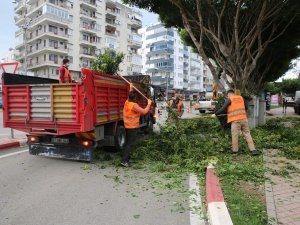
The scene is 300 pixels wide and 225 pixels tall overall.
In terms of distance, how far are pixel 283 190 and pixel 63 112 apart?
485cm

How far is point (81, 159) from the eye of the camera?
26.6 feet

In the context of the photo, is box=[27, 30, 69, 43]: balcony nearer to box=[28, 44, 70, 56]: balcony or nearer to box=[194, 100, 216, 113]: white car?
box=[28, 44, 70, 56]: balcony

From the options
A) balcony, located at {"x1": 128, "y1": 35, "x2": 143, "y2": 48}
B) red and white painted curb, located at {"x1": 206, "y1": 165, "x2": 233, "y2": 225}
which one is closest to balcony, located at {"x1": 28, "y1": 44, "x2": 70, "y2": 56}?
balcony, located at {"x1": 128, "y1": 35, "x2": 143, "y2": 48}

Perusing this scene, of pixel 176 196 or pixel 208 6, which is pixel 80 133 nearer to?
pixel 176 196

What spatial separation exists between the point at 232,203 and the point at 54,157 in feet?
17.4

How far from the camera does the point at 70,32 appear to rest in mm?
59656

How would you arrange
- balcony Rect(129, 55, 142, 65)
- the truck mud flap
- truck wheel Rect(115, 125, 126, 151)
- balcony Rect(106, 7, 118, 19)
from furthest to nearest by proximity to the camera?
1. balcony Rect(129, 55, 142, 65)
2. balcony Rect(106, 7, 118, 19)
3. truck wheel Rect(115, 125, 126, 151)
4. the truck mud flap

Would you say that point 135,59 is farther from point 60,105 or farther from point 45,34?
point 60,105

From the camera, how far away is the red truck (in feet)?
24.5

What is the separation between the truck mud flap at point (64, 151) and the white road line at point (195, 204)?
107 inches

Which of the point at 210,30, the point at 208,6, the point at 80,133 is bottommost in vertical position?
the point at 80,133

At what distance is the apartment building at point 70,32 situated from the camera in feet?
185

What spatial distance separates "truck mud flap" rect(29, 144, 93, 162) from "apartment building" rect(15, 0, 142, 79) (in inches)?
1666

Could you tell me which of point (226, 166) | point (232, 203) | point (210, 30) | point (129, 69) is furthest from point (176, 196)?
point (129, 69)
